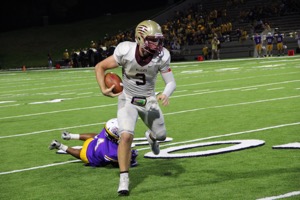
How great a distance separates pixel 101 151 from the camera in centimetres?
713

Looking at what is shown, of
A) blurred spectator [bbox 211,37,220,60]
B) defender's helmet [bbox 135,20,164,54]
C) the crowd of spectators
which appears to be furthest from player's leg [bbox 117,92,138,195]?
the crowd of spectators

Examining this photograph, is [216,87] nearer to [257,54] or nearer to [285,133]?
[285,133]

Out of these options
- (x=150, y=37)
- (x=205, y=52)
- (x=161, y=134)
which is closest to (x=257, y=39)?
(x=205, y=52)

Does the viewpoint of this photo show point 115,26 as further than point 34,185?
Yes

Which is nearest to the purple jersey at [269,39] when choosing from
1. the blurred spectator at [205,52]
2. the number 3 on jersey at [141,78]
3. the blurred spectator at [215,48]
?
the blurred spectator at [215,48]

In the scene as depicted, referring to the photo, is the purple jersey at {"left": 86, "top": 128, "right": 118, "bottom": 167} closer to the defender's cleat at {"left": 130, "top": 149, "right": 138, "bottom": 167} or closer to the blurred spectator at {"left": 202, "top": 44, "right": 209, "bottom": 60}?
the defender's cleat at {"left": 130, "top": 149, "right": 138, "bottom": 167}

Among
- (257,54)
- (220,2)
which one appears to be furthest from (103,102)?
(220,2)

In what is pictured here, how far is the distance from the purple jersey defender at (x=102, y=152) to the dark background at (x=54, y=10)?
50.6m

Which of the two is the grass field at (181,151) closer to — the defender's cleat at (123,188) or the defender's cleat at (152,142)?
the defender's cleat at (123,188)

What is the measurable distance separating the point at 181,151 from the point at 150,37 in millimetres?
2234

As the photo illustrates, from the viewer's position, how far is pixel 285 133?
8.98m

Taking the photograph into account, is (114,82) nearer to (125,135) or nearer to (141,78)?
(141,78)

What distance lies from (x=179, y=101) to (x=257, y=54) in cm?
2093

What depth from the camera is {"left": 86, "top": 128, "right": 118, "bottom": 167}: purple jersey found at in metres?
7.08
